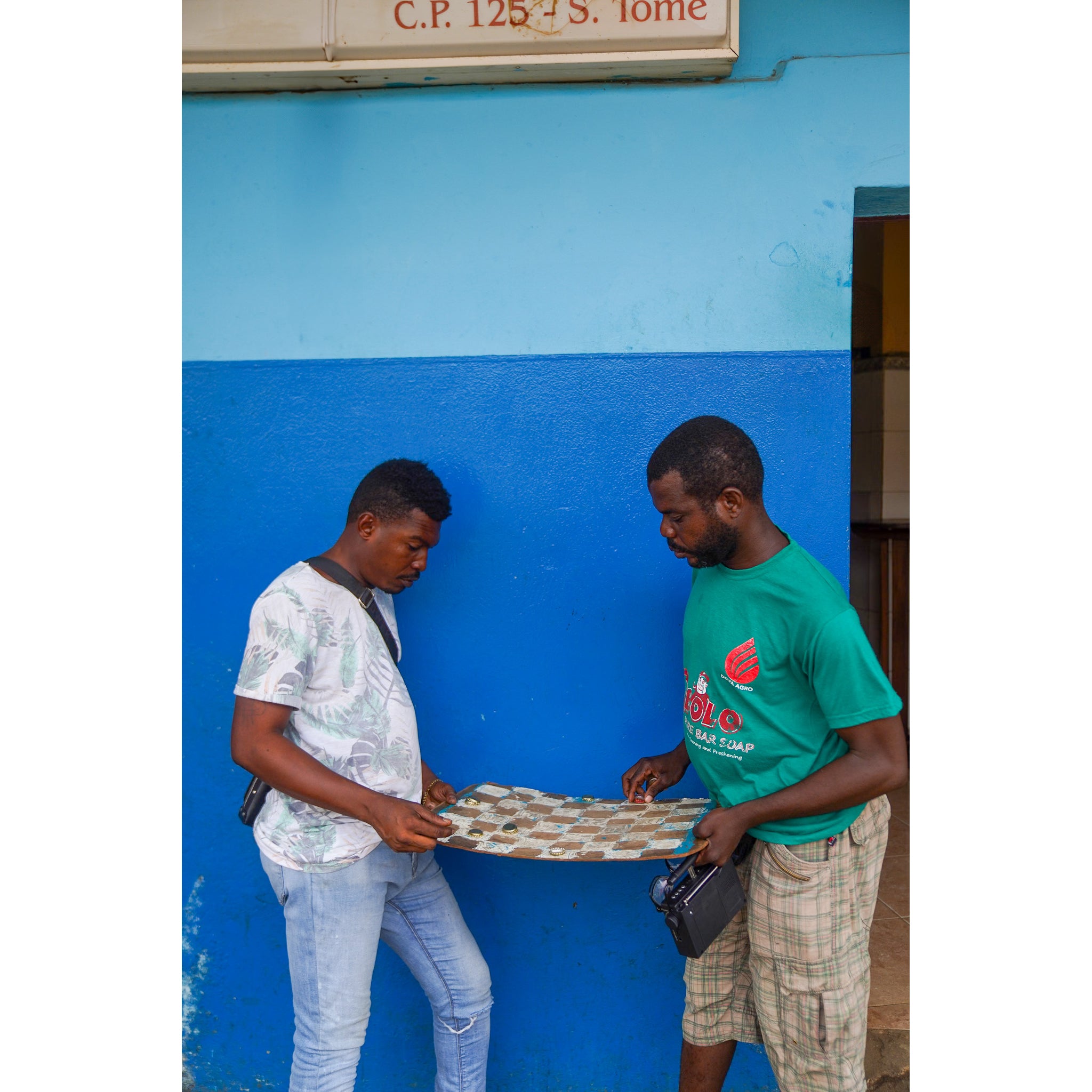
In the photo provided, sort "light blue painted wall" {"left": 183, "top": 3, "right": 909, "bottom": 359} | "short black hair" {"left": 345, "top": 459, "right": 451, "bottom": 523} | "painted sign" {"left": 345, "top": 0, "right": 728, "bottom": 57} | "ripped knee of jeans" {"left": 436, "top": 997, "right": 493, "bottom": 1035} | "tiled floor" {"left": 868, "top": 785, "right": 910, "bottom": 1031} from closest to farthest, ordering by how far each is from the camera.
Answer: "short black hair" {"left": 345, "top": 459, "right": 451, "bottom": 523}, "ripped knee of jeans" {"left": 436, "top": 997, "right": 493, "bottom": 1035}, "painted sign" {"left": 345, "top": 0, "right": 728, "bottom": 57}, "light blue painted wall" {"left": 183, "top": 3, "right": 909, "bottom": 359}, "tiled floor" {"left": 868, "top": 785, "right": 910, "bottom": 1031}

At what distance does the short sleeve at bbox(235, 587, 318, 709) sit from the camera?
1.88 metres

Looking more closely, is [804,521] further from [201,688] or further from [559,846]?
[201,688]

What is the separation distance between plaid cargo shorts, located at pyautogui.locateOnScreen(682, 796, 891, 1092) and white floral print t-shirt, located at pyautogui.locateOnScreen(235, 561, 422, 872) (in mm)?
852

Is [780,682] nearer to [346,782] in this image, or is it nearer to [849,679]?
[849,679]

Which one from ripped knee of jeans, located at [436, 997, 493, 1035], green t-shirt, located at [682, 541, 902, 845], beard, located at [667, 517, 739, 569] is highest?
beard, located at [667, 517, 739, 569]

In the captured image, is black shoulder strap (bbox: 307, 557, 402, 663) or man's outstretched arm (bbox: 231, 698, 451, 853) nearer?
man's outstretched arm (bbox: 231, 698, 451, 853)

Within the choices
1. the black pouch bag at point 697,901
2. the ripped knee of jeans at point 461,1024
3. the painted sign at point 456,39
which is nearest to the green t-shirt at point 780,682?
the black pouch bag at point 697,901

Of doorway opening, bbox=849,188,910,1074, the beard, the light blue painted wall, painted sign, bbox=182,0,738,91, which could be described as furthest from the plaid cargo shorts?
doorway opening, bbox=849,188,910,1074

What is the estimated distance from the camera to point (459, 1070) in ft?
7.21

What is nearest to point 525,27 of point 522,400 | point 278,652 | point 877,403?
point 522,400

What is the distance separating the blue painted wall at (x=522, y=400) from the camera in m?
2.50

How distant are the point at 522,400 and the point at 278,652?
104 cm

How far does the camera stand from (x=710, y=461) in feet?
6.21

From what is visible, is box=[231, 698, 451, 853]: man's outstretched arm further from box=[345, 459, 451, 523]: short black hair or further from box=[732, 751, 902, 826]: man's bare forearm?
box=[732, 751, 902, 826]: man's bare forearm
